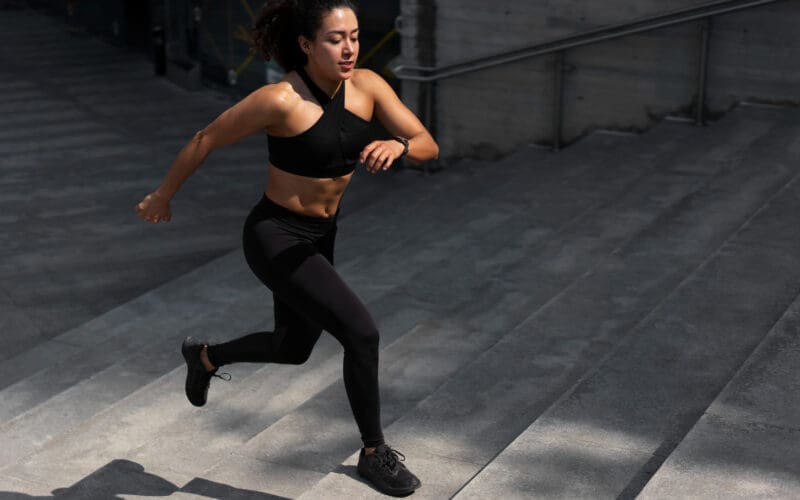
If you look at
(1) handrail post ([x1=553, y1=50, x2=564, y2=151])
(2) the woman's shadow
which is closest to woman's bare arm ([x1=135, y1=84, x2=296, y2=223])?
(2) the woman's shadow

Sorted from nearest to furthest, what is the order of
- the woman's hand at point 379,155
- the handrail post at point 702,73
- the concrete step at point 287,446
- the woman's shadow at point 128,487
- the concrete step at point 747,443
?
the concrete step at point 747,443
the woman's hand at point 379,155
the woman's shadow at point 128,487
the concrete step at point 287,446
the handrail post at point 702,73

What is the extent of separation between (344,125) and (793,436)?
1.92 meters

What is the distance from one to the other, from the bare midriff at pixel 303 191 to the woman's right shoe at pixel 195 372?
951 millimetres

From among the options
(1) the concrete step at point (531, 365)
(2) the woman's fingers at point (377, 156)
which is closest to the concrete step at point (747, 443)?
(1) the concrete step at point (531, 365)

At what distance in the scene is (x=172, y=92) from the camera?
1564cm

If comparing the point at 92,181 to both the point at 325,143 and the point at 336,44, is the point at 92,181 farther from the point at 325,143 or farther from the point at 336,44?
the point at 336,44

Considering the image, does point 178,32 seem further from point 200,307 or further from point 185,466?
point 185,466

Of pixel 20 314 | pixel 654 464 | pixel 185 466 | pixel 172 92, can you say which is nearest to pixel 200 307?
pixel 20 314

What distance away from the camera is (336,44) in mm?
4324

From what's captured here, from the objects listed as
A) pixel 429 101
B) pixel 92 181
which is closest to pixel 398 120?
pixel 429 101

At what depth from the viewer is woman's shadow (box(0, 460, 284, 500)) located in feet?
15.7

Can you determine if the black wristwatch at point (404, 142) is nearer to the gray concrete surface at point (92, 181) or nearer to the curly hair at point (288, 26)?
the curly hair at point (288, 26)

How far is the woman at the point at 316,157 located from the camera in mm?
4348

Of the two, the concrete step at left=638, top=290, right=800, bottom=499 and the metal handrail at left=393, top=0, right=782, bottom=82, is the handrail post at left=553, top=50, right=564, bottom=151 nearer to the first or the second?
the metal handrail at left=393, top=0, right=782, bottom=82
